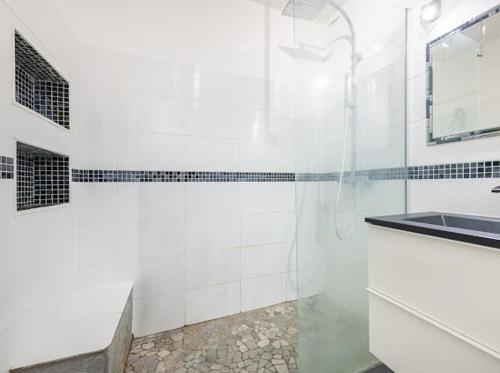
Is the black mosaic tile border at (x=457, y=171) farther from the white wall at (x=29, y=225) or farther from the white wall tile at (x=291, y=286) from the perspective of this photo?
the white wall at (x=29, y=225)

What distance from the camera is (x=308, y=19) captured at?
1.51m

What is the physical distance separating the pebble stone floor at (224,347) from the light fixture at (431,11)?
2.21 meters

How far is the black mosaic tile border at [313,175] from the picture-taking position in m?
1.21

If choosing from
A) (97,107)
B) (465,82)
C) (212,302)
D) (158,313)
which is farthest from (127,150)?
(465,82)

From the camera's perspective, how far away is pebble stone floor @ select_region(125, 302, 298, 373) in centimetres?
143

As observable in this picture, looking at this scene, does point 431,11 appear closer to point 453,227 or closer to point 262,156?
point 453,227

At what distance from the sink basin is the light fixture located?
1.15 meters

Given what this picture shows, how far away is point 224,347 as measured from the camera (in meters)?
1.60

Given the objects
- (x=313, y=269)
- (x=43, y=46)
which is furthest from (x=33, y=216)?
(x=313, y=269)

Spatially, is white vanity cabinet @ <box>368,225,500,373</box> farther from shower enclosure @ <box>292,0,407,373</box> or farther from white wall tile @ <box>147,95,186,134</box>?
white wall tile @ <box>147,95,186,134</box>

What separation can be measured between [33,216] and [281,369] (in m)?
1.57

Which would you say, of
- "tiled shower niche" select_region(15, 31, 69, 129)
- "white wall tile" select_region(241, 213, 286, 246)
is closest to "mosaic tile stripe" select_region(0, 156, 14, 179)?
"tiled shower niche" select_region(15, 31, 69, 129)

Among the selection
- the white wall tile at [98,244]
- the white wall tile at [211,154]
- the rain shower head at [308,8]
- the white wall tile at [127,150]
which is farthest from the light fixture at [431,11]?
the white wall tile at [98,244]

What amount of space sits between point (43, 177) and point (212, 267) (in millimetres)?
1302
